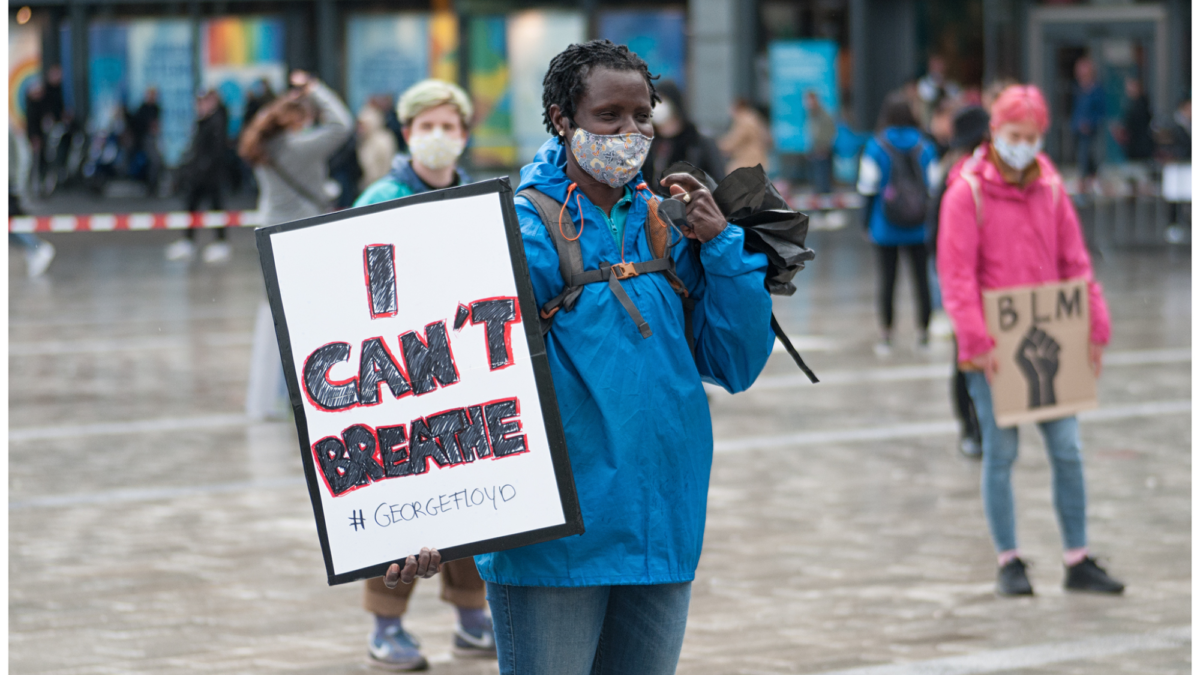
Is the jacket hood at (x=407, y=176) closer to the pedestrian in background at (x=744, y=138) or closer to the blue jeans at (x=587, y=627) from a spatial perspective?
the blue jeans at (x=587, y=627)

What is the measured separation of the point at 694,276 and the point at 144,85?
2424 cm

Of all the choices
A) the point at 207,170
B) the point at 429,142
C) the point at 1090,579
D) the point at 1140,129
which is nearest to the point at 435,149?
the point at 429,142

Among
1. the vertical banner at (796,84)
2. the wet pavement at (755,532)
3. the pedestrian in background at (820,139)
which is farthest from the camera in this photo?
the vertical banner at (796,84)

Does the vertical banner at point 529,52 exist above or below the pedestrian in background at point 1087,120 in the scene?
above

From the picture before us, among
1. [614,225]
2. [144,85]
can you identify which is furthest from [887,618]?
[144,85]

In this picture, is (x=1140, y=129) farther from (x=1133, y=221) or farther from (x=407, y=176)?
(x=407, y=176)

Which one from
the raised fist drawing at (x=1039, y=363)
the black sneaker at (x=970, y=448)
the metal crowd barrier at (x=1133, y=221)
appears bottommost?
the metal crowd barrier at (x=1133, y=221)

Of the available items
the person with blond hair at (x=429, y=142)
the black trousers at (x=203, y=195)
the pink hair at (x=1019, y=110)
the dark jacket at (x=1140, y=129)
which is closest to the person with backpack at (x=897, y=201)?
the pink hair at (x=1019, y=110)

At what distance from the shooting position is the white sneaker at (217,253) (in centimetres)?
1883

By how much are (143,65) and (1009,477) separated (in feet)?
73.7

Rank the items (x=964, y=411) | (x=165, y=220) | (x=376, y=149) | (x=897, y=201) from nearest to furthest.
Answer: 1. (x=964, y=411)
2. (x=897, y=201)
3. (x=376, y=149)
4. (x=165, y=220)

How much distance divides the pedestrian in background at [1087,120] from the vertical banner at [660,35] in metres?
6.26

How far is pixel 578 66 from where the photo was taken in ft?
10.3

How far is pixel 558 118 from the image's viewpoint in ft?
10.5
